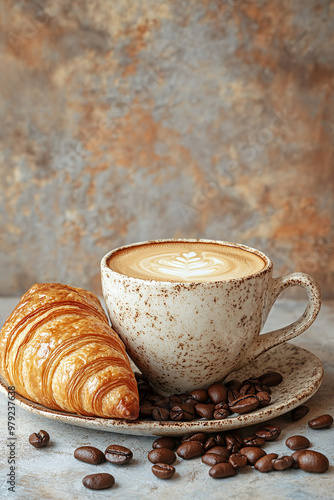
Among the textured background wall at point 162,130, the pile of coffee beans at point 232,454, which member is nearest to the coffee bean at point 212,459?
the pile of coffee beans at point 232,454

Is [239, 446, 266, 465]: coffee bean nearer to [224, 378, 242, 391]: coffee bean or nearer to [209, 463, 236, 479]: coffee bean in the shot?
[209, 463, 236, 479]: coffee bean


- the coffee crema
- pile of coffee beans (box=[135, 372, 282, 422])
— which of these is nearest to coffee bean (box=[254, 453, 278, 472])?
pile of coffee beans (box=[135, 372, 282, 422])

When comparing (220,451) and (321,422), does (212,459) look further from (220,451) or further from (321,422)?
(321,422)

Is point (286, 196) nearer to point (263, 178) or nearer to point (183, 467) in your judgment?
point (263, 178)

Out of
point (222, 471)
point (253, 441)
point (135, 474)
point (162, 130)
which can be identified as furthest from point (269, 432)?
point (162, 130)

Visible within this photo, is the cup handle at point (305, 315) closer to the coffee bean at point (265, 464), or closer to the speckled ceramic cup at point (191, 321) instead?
the speckled ceramic cup at point (191, 321)

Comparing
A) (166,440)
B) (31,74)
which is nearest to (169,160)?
(31,74)

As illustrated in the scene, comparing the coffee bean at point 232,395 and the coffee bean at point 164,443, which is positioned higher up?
the coffee bean at point 232,395
